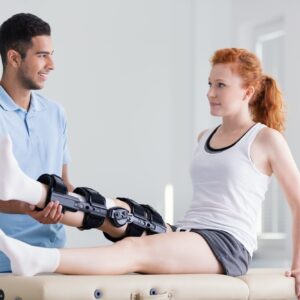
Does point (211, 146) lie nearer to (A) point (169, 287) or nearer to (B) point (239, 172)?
(B) point (239, 172)

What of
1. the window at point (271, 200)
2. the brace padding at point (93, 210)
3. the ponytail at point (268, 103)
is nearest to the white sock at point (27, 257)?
the brace padding at point (93, 210)

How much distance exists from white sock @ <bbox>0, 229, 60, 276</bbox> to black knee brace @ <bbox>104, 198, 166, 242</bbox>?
330 mm

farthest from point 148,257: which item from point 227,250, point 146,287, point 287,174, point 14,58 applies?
point 14,58

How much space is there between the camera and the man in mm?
2697

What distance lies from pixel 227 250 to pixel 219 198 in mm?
175

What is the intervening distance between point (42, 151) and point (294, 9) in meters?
2.98

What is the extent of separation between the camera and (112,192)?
5492 millimetres

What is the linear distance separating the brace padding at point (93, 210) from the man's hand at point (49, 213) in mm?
110

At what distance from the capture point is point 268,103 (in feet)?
9.28

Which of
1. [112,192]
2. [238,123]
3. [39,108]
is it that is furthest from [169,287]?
[112,192]

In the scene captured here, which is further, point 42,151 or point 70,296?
point 42,151

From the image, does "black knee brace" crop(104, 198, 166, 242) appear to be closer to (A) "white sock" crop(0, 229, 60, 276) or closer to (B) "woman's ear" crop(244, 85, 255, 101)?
(A) "white sock" crop(0, 229, 60, 276)

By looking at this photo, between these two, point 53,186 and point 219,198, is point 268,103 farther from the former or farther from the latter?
point 53,186

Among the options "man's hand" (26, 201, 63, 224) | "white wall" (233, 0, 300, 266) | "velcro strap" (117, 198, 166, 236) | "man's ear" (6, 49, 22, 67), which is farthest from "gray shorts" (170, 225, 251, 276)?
"white wall" (233, 0, 300, 266)
